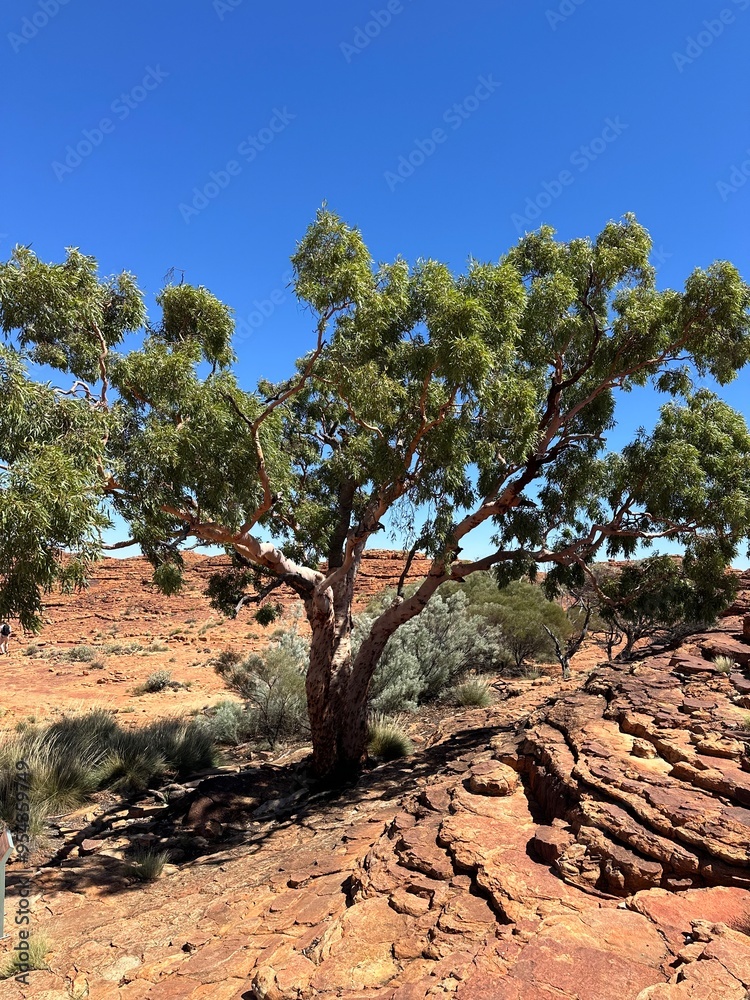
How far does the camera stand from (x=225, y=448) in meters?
7.34

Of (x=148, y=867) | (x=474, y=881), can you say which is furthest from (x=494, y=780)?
(x=148, y=867)

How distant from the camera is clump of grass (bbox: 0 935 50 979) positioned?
5039 mm

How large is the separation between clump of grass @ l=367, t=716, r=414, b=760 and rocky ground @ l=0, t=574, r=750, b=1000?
84.6 inches

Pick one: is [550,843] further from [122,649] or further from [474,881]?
[122,649]

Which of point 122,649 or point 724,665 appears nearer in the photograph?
point 724,665

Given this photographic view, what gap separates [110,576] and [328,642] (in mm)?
46289

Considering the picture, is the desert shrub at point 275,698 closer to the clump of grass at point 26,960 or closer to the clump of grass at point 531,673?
the clump of grass at point 531,673

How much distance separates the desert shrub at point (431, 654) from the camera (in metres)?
14.3

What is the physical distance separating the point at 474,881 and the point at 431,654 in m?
11.5

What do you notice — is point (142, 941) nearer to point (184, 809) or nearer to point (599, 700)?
point (184, 809)

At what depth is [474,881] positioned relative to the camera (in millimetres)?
4441

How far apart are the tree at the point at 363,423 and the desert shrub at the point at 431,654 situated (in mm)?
4040

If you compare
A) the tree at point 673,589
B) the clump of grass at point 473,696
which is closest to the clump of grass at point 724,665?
the tree at point 673,589

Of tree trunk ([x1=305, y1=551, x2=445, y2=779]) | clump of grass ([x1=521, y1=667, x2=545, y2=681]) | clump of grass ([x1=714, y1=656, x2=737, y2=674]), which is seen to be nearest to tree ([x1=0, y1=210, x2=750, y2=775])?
tree trunk ([x1=305, y1=551, x2=445, y2=779])
